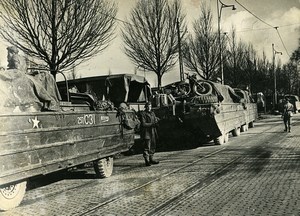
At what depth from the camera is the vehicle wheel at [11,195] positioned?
20.8 ft

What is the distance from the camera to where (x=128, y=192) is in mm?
7527

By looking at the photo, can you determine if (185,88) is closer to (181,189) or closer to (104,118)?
(104,118)

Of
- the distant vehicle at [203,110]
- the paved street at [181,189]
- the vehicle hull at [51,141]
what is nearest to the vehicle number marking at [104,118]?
the vehicle hull at [51,141]

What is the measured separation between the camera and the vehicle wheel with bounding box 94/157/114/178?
9219 mm

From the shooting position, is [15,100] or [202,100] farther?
[202,100]

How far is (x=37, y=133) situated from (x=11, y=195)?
1063 millimetres

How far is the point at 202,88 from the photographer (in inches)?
671

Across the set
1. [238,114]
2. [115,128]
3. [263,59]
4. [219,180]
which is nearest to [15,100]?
[115,128]

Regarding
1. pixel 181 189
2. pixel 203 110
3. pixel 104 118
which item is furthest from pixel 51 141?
pixel 203 110

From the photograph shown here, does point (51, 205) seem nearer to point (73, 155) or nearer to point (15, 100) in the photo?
point (73, 155)

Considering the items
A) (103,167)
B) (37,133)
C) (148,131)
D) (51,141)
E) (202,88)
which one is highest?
(202,88)

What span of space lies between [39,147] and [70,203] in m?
1.15

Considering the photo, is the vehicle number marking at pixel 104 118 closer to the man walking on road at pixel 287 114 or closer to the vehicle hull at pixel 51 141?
the vehicle hull at pixel 51 141

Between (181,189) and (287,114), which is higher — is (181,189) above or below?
below
